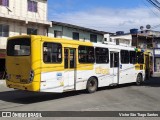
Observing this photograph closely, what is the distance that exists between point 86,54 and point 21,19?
14121 mm

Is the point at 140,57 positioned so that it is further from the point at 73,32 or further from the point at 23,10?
the point at 73,32

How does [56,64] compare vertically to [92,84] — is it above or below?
above

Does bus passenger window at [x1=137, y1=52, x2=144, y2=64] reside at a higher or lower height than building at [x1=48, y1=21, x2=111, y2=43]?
lower

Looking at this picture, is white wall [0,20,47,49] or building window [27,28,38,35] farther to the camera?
building window [27,28,38,35]

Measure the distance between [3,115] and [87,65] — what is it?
6.82 metres

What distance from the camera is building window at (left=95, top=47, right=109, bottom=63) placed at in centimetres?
1688

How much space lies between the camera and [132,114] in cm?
1048

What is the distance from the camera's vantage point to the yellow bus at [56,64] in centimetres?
1272

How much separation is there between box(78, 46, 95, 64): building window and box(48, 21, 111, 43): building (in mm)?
16164

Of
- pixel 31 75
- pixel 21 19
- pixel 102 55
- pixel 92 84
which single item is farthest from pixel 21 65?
pixel 21 19

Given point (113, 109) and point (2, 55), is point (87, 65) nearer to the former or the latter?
point (113, 109)

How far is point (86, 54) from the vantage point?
1589 cm

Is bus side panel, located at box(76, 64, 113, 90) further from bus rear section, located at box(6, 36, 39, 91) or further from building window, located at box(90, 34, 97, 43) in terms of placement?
building window, located at box(90, 34, 97, 43)

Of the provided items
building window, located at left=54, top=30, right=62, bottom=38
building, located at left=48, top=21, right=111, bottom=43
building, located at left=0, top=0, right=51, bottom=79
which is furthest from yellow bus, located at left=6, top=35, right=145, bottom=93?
building window, located at left=54, top=30, right=62, bottom=38
